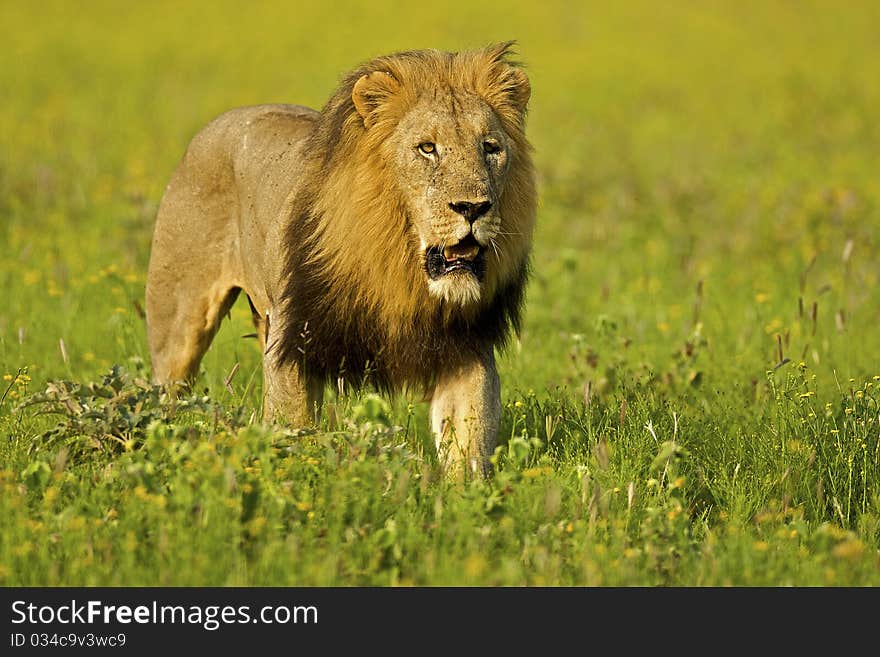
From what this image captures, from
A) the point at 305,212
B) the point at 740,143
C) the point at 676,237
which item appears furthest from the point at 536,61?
the point at 305,212

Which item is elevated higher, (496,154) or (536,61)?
(536,61)

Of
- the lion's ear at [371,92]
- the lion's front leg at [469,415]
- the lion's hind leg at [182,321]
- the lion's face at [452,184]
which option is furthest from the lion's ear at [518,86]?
the lion's hind leg at [182,321]

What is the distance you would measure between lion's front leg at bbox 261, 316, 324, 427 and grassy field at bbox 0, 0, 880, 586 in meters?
0.12

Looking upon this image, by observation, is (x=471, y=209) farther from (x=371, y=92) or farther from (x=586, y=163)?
(x=586, y=163)

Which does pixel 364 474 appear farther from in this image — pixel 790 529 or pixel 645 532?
pixel 790 529

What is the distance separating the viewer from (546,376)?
7.08m

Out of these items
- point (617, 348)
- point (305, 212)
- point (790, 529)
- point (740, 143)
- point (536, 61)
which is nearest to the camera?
point (790, 529)

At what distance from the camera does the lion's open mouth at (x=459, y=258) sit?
4.68 m

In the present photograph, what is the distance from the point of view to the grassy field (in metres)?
3.99

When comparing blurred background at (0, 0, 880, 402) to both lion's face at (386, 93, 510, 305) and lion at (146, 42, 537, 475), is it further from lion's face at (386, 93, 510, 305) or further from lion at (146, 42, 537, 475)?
lion's face at (386, 93, 510, 305)

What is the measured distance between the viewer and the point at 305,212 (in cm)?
517

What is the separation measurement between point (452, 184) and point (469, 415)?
0.96 metres

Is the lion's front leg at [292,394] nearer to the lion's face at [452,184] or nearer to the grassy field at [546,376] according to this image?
the grassy field at [546,376]
